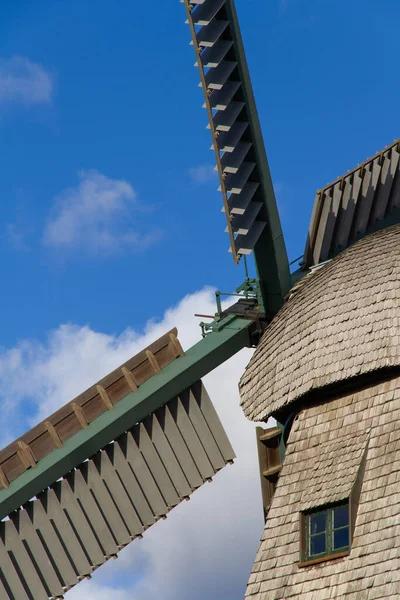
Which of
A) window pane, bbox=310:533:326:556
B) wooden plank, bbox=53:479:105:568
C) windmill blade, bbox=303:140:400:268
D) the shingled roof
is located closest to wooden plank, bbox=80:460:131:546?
wooden plank, bbox=53:479:105:568

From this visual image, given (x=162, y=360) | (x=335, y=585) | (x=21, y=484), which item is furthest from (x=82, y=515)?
(x=335, y=585)

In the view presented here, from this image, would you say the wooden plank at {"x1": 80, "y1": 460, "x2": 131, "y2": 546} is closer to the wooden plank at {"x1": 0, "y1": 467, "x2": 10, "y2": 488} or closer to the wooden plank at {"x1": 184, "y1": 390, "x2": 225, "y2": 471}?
the wooden plank at {"x1": 0, "y1": 467, "x2": 10, "y2": 488}

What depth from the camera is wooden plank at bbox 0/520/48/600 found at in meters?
18.2

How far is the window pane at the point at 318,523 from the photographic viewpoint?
50.0 feet

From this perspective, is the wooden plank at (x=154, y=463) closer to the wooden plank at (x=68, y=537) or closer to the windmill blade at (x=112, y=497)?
the windmill blade at (x=112, y=497)

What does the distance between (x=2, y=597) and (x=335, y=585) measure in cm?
561

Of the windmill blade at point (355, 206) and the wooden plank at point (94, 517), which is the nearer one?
the wooden plank at point (94, 517)

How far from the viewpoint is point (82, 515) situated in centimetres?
1856

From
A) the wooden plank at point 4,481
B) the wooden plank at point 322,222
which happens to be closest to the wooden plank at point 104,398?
the wooden plank at point 4,481

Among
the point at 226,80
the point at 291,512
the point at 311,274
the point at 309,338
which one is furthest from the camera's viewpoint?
the point at 311,274

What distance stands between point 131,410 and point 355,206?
5067mm

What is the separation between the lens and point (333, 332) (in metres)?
16.8

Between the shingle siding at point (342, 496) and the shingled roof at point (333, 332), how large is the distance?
38cm

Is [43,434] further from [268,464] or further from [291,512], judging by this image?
[291,512]
